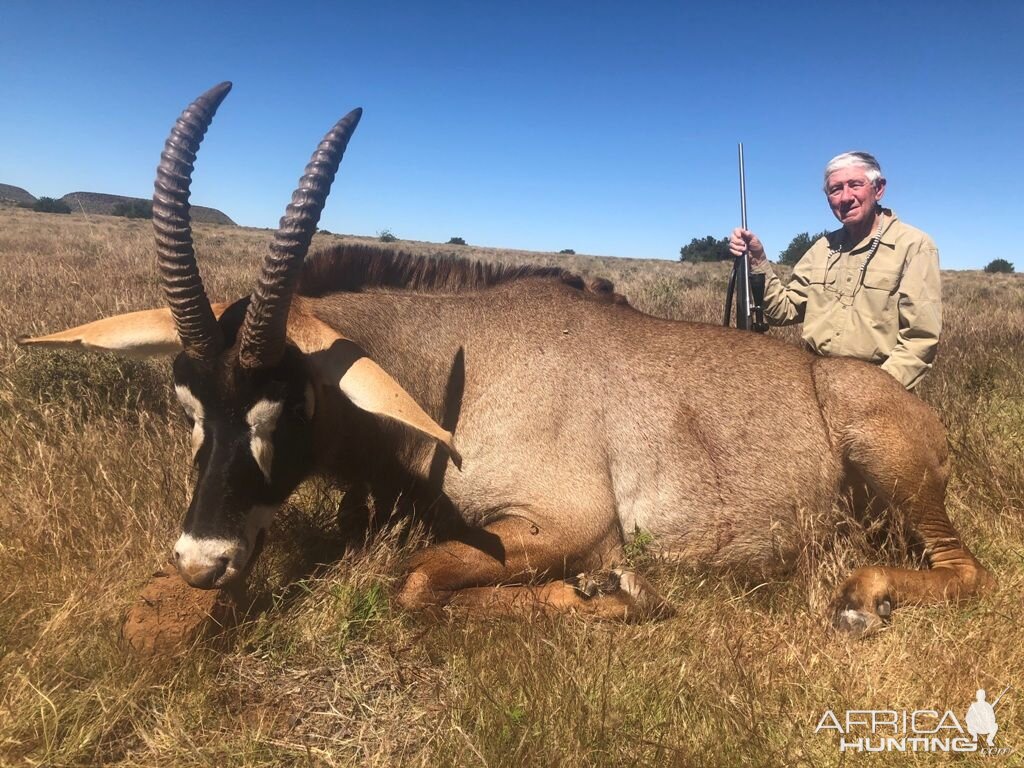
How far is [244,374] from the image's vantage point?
9.83 ft

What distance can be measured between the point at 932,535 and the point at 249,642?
393cm

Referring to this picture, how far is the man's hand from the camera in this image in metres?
6.21

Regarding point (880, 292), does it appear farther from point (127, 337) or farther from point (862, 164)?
point (127, 337)

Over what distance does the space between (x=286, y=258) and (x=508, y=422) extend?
154 cm

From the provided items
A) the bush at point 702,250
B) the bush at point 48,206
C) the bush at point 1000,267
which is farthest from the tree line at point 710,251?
the bush at point 48,206

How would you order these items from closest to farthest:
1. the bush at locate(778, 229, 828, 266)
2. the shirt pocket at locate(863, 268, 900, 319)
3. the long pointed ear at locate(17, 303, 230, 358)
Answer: the long pointed ear at locate(17, 303, 230, 358)
the shirt pocket at locate(863, 268, 900, 319)
the bush at locate(778, 229, 828, 266)

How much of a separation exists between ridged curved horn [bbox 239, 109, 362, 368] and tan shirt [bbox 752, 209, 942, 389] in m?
4.35

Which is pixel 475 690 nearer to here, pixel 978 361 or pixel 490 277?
pixel 490 277

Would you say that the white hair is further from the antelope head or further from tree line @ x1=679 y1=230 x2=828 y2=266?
tree line @ x1=679 y1=230 x2=828 y2=266

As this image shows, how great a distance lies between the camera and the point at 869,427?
406 cm

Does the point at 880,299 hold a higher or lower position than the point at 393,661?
higher

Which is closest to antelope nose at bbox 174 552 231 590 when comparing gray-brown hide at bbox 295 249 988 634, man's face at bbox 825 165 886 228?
gray-brown hide at bbox 295 249 988 634

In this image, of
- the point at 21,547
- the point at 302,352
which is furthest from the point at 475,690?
the point at 21,547

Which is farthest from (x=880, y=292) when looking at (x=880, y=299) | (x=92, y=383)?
(x=92, y=383)
